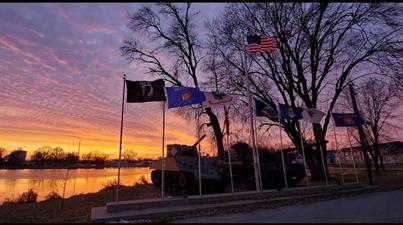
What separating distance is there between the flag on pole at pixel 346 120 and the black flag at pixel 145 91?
1192cm

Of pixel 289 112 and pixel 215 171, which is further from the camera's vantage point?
pixel 289 112

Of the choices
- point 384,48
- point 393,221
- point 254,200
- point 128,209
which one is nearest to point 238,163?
point 254,200

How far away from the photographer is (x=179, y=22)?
1009 inches

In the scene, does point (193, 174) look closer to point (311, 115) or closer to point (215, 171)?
point (215, 171)

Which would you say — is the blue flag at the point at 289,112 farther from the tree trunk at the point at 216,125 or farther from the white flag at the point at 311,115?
the tree trunk at the point at 216,125

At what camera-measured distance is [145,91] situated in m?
12.5

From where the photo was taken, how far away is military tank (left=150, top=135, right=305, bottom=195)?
51.4 feet

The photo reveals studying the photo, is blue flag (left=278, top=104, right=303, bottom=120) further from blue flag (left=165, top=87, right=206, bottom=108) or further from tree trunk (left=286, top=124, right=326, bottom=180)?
tree trunk (left=286, top=124, right=326, bottom=180)

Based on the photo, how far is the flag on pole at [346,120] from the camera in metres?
19.6

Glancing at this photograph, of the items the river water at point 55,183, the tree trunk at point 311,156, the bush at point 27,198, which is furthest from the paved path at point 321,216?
the bush at point 27,198

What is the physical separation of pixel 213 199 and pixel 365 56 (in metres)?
17.0

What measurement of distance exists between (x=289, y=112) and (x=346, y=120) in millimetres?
4772

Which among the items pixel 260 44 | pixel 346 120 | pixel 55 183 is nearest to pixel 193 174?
pixel 260 44

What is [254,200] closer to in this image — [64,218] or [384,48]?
[64,218]
